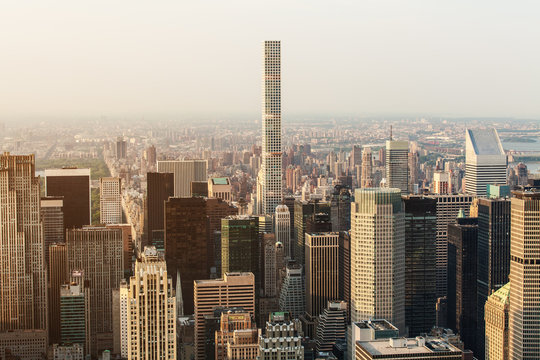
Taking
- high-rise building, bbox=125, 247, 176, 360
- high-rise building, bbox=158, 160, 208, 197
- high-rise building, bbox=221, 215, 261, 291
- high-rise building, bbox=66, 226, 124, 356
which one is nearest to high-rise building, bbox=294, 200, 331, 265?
high-rise building, bbox=221, 215, 261, 291

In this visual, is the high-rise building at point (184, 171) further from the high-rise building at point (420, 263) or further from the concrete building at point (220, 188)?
the high-rise building at point (420, 263)

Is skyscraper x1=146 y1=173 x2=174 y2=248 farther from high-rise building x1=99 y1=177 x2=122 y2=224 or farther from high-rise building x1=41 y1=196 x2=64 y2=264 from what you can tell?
high-rise building x1=41 y1=196 x2=64 y2=264

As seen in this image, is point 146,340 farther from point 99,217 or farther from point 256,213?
point 256,213

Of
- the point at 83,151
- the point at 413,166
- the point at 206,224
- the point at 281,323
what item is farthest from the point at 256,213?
the point at 281,323

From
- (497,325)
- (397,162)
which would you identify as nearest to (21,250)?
(497,325)

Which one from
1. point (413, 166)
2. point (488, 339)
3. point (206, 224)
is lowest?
point (488, 339)

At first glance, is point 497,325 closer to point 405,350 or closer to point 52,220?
point 405,350
